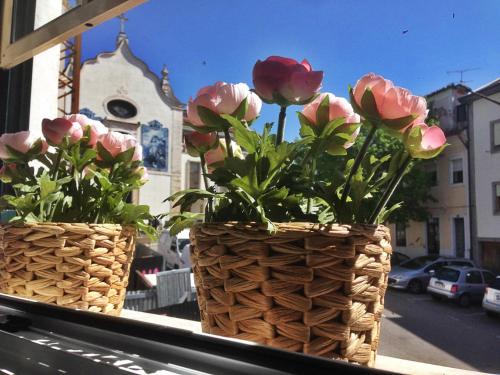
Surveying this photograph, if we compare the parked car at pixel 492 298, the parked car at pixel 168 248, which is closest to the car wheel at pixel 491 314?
the parked car at pixel 492 298

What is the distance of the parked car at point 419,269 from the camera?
0.41 m

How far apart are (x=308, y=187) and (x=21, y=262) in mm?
340

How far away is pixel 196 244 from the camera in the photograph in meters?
0.33

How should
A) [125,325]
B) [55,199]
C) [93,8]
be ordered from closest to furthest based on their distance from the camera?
[125,325]
[55,199]
[93,8]

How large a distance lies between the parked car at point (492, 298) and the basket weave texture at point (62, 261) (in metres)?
0.37

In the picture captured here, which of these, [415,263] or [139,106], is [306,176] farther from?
[139,106]

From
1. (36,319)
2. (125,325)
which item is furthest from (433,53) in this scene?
(36,319)

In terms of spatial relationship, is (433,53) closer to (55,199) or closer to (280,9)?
(280,9)

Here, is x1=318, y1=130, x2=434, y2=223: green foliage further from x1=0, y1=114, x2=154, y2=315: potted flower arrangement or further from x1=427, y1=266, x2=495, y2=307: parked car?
x1=0, y1=114, x2=154, y2=315: potted flower arrangement

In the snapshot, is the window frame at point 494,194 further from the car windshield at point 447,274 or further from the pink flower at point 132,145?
the pink flower at point 132,145

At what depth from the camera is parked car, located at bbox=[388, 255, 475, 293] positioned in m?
0.41

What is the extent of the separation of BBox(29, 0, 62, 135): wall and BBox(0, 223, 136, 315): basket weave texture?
451 mm

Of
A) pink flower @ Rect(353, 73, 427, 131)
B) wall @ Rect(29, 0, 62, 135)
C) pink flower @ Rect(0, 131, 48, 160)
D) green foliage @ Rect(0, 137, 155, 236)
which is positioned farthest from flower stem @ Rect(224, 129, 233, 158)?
wall @ Rect(29, 0, 62, 135)

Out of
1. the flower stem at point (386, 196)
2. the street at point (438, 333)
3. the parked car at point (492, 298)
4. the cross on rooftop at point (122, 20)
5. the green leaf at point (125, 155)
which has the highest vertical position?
the cross on rooftop at point (122, 20)
